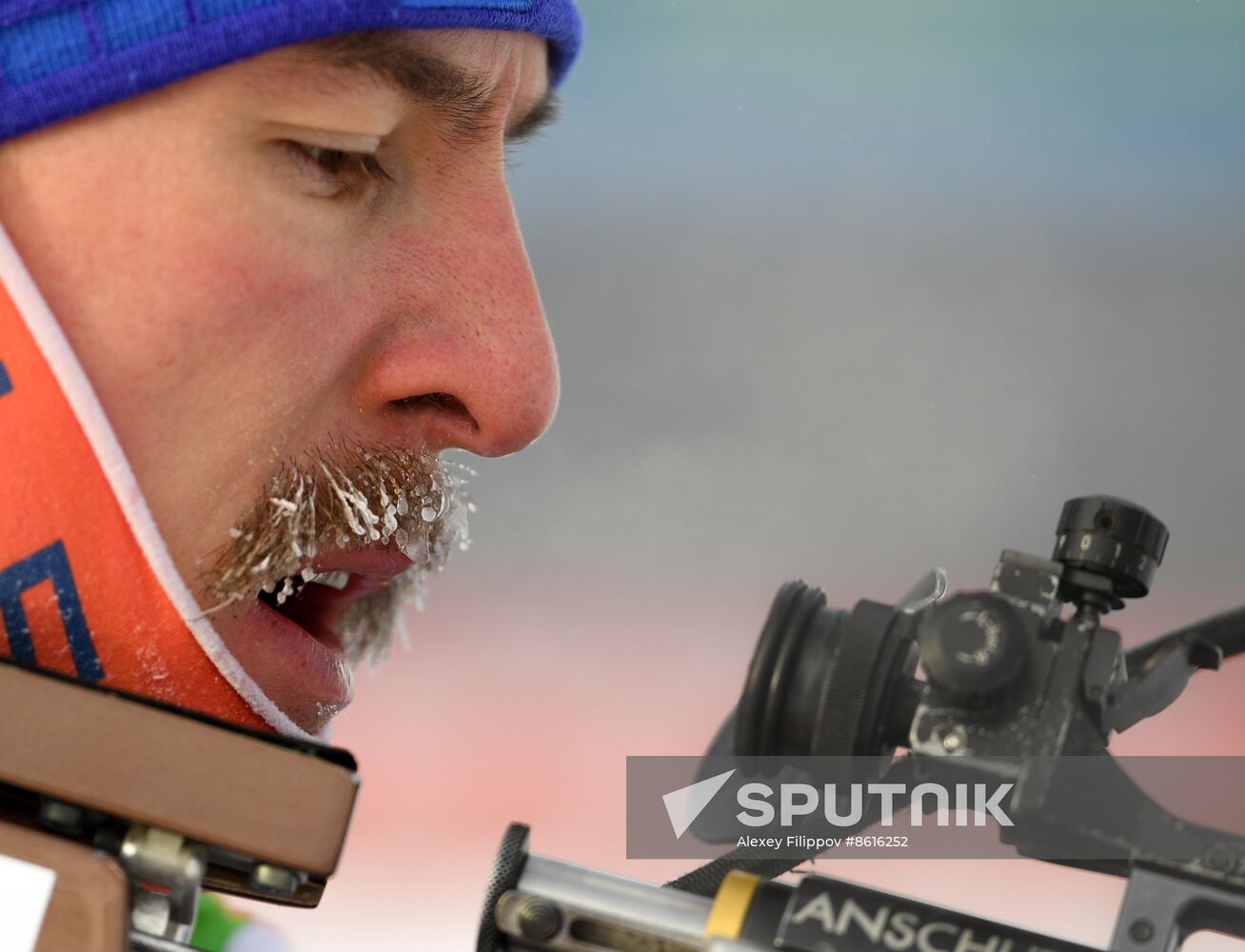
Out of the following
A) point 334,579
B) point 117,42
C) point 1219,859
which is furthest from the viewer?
point 334,579

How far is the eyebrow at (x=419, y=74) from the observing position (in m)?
0.87

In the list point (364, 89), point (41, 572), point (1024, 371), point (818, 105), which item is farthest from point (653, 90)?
point (41, 572)

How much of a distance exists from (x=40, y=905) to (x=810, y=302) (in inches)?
62.3

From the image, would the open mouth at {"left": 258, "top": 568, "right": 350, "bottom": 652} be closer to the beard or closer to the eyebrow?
the beard

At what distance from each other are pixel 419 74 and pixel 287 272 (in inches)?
6.2

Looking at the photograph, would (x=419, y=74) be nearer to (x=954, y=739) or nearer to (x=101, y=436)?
(x=101, y=436)

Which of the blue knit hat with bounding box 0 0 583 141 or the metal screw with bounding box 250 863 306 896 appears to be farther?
the blue knit hat with bounding box 0 0 583 141

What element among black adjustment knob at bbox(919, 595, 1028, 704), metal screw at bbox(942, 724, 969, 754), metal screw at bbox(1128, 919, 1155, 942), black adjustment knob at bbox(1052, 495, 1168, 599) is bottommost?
metal screw at bbox(1128, 919, 1155, 942)

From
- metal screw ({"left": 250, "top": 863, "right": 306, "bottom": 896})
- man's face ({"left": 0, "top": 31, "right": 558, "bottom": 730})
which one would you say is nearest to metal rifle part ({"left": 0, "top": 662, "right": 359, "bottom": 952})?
metal screw ({"left": 250, "top": 863, "right": 306, "bottom": 896})

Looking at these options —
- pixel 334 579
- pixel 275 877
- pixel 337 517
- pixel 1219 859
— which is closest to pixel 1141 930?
pixel 1219 859

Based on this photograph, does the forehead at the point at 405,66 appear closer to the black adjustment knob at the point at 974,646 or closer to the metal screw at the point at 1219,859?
the black adjustment knob at the point at 974,646

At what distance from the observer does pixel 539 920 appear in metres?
0.67

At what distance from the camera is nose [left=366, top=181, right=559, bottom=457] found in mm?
956

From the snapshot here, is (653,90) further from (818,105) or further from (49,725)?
(49,725)
